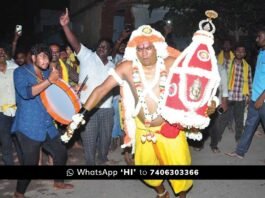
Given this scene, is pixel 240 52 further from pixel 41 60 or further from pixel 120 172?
pixel 41 60

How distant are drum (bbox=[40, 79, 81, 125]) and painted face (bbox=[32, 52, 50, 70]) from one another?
0.29 metres

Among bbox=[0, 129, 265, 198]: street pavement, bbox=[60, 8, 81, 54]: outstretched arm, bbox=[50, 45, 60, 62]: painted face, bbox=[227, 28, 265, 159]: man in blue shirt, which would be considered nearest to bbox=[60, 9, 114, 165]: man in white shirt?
bbox=[60, 8, 81, 54]: outstretched arm

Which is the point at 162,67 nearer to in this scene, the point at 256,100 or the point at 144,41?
the point at 144,41

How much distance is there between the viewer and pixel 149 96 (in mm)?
4352

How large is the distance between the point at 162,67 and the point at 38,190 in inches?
93.8

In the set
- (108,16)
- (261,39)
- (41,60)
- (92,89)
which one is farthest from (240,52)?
(108,16)

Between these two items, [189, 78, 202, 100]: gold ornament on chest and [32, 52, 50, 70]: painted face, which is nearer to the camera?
[189, 78, 202, 100]: gold ornament on chest

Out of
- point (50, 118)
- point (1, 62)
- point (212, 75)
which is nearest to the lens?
point (212, 75)

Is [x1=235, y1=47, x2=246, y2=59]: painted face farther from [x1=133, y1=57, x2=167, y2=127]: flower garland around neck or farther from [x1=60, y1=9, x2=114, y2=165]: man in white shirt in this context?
[x1=133, y1=57, x2=167, y2=127]: flower garland around neck

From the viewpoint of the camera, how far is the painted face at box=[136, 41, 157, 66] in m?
4.30

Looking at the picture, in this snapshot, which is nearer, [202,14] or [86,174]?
[86,174]

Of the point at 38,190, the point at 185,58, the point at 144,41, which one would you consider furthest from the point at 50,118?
the point at 185,58

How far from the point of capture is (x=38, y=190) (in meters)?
5.25

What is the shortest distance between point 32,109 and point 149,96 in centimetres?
137
